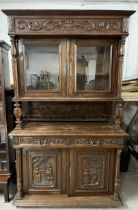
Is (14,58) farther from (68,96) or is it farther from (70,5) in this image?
(70,5)

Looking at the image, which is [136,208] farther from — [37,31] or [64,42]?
[37,31]

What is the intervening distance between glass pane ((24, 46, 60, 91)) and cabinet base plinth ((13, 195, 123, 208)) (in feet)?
4.13

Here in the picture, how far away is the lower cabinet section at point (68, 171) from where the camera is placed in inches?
83.7

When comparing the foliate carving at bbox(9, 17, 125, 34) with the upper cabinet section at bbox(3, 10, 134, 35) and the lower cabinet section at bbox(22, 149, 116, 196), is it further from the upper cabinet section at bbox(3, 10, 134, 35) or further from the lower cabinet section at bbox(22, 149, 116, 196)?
the lower cabinet section at bbox(22, 149, 116, 196)

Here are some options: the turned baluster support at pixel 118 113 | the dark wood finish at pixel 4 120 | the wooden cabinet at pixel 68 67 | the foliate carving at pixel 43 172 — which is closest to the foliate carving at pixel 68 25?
the wooden cabinet at pixel 68 67

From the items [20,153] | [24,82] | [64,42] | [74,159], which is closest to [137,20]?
[64,42]

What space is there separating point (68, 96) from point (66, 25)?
28.6 inches

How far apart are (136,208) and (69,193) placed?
0.78m

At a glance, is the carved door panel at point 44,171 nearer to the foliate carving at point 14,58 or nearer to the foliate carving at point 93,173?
the foliate carving at point 93,173

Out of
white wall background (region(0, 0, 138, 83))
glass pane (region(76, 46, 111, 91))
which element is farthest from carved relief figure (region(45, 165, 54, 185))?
white wall background (region(0, 0, 138, 83))

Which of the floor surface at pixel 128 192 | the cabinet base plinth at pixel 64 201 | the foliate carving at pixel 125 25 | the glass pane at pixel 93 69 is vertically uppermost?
the foliate carving at pixel 125 25

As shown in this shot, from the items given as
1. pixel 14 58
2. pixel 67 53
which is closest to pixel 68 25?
pixel 67 53

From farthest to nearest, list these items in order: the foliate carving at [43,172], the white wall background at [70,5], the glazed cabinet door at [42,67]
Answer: the white wall background at [70,5] < the foliate carving at [43,172] < the glazed cabinet door at [42,67]

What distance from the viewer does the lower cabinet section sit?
6.98ft
